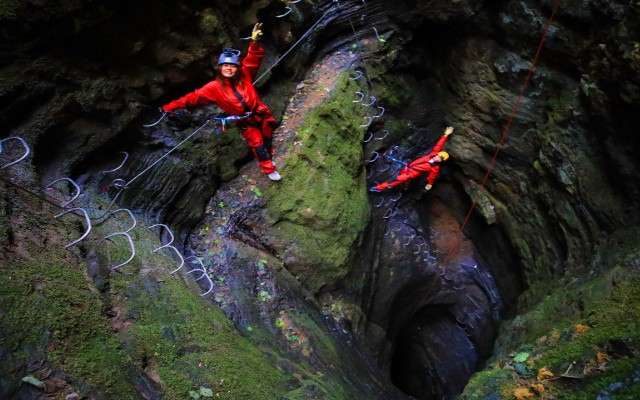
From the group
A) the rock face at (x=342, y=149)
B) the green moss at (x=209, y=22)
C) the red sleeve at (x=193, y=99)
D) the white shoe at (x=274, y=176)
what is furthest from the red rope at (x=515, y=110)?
the red sleeve at (x=193, y=99)

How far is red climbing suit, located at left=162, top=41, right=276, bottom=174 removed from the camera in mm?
4973

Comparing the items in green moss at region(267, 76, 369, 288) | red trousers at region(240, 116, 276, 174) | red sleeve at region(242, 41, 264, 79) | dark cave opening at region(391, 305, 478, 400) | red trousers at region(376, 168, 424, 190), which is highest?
red sleeve at region(242, 41, 264, 79)

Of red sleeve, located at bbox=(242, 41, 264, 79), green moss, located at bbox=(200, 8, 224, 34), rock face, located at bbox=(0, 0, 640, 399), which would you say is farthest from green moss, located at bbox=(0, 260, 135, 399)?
green moss, located at bbox=(200, 8, 224, 34)

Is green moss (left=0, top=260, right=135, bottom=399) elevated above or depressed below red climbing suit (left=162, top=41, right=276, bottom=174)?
below

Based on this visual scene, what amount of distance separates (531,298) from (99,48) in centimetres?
859

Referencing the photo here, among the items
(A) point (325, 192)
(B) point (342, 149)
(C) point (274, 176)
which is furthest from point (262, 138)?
(B) point (342, 149)

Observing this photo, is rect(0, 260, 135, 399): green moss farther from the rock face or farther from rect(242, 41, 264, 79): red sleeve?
rect(242, 41, 264, 79): red sleeve

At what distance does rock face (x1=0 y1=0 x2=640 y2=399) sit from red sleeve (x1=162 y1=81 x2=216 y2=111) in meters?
0.55

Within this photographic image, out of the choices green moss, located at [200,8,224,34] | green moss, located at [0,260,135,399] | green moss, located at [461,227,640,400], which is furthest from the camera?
green moss, located at [200,8,224,34]

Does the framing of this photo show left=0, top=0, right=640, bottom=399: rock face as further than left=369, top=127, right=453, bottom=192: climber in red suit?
No

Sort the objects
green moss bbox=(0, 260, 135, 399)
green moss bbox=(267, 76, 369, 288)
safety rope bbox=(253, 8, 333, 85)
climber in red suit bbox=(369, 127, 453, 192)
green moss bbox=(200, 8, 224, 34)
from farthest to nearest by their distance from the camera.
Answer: climber in red suit bbox=(369, 127, 453, 192) → safety rope bbox=(253, 8, 333, 85) → green moss bbox=(267, 76, 369, 288) → green moss bbox=(200, 8, 224, 34) → green moss bbox=(0, 260, 135, 399)

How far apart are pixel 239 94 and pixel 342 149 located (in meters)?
2.83

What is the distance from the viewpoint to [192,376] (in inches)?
130

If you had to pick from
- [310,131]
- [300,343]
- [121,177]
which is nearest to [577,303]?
[300,343]
